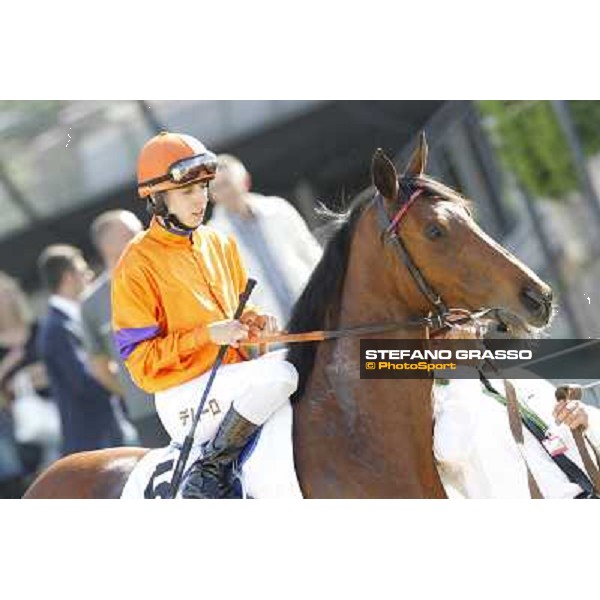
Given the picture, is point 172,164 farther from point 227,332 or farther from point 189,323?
point 227,332

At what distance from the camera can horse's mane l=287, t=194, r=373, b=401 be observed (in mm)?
4699

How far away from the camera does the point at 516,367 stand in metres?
5.09

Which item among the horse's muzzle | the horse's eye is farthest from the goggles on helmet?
the horse's muzzle

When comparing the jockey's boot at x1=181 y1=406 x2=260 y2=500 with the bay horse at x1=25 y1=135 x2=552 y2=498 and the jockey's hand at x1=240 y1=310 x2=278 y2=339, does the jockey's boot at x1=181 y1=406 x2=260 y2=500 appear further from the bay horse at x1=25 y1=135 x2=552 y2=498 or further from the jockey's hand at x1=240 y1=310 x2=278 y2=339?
the jockey's hand at x1=240 y1=310 x2=278 y2=339

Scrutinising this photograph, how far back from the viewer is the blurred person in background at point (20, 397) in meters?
5.88

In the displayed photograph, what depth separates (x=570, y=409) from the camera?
4.96 metres

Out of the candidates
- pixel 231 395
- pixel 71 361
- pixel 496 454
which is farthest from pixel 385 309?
pixel 71 361

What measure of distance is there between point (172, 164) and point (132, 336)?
67 centimetres

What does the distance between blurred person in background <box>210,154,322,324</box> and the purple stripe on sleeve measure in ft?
1.99

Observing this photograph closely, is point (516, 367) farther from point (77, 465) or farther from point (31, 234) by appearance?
point (31, 234)

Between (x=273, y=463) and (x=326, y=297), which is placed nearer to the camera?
(x=273, y=463)

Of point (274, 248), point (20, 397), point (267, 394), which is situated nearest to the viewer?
point (267, 394)

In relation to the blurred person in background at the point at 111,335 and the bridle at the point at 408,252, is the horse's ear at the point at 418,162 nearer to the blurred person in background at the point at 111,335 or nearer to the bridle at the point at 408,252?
the bridle at the point at 408,252

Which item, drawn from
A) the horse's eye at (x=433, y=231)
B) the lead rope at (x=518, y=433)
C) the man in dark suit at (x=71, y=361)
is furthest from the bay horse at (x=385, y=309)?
the man in dark suit at (x=71, y=361)
